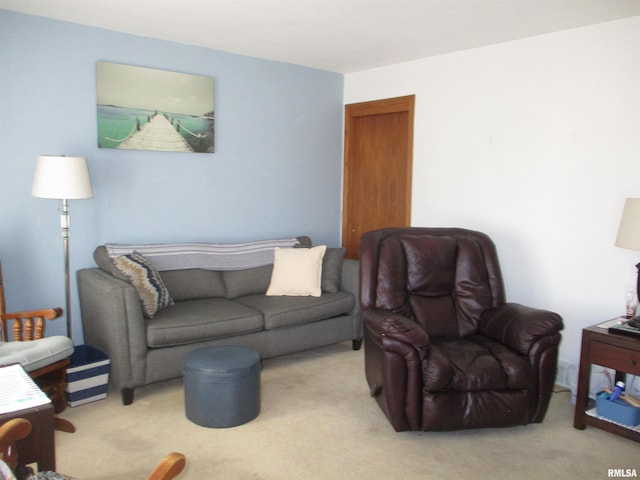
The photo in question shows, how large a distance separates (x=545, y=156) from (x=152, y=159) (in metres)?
2.84

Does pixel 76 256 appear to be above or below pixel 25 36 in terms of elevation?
below

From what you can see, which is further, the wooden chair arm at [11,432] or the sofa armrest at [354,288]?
the sofa armrest at [354,288]

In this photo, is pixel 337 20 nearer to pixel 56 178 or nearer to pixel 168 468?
pixel 56 178

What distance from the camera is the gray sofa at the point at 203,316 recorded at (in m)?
3.13

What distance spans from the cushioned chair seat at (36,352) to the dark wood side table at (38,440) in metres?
0.95

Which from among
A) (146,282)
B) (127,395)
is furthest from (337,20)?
(127,395)

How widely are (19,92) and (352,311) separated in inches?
108

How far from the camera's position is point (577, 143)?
3469 mm

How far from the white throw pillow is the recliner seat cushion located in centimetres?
140

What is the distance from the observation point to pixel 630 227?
2.84 metres

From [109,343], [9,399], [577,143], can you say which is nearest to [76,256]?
[109,343]

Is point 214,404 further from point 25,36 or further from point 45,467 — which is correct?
point 25,36

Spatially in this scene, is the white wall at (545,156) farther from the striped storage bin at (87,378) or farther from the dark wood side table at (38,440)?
the dark wood side table at (38,440)

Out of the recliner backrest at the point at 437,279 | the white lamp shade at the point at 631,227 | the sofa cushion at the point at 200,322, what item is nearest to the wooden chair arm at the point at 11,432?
the sofa cushion at the point at 200,322
